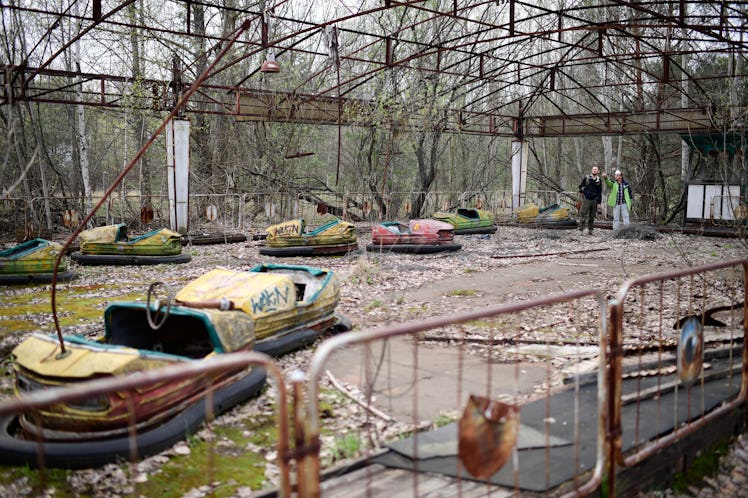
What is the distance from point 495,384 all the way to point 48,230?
1131 centimetres

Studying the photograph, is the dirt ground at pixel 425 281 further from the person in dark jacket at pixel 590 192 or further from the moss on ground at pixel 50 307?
the person in dark jacket at pixel 590 192

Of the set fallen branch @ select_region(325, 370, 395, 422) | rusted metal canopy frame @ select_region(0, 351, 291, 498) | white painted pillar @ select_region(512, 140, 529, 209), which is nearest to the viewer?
rusted metal canopy frame @ select_region(0, 351, 291, 498)

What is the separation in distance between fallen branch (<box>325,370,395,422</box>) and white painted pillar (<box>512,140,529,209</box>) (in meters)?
15.2

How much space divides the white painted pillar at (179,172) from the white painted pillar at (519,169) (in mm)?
9647

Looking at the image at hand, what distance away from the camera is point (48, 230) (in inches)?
509

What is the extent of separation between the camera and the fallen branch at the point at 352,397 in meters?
3.64

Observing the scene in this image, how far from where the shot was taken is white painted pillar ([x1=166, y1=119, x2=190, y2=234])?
42.2ft

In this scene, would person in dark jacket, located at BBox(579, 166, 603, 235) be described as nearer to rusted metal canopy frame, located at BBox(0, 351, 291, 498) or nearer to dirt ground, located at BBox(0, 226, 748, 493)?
dirt ground, located at BBox(0, 226, 748, 493)

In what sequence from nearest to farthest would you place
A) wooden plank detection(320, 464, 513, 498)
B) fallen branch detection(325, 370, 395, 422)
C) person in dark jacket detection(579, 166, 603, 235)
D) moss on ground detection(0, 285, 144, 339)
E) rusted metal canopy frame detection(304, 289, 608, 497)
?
rusted metal canopy frame detection(304, 289, 608, 497), wooden plank detection(320, 464, 513, 498), fallen branch detection(325, 370, 395, 422), moss on ground detection(0, 285, 144, 339), person in dark jacket detection(579, 166, 603, 235)

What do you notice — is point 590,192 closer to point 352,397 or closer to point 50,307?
point 50,307

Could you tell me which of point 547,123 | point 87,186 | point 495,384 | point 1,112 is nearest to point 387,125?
Answer: point 547,123

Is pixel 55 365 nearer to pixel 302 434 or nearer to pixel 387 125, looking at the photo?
pixel 302 434

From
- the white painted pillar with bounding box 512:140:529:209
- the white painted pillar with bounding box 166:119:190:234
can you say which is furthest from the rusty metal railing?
the white painted pillar with bounding box 512:140:529:209

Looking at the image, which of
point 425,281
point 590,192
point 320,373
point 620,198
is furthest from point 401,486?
point 590,192
